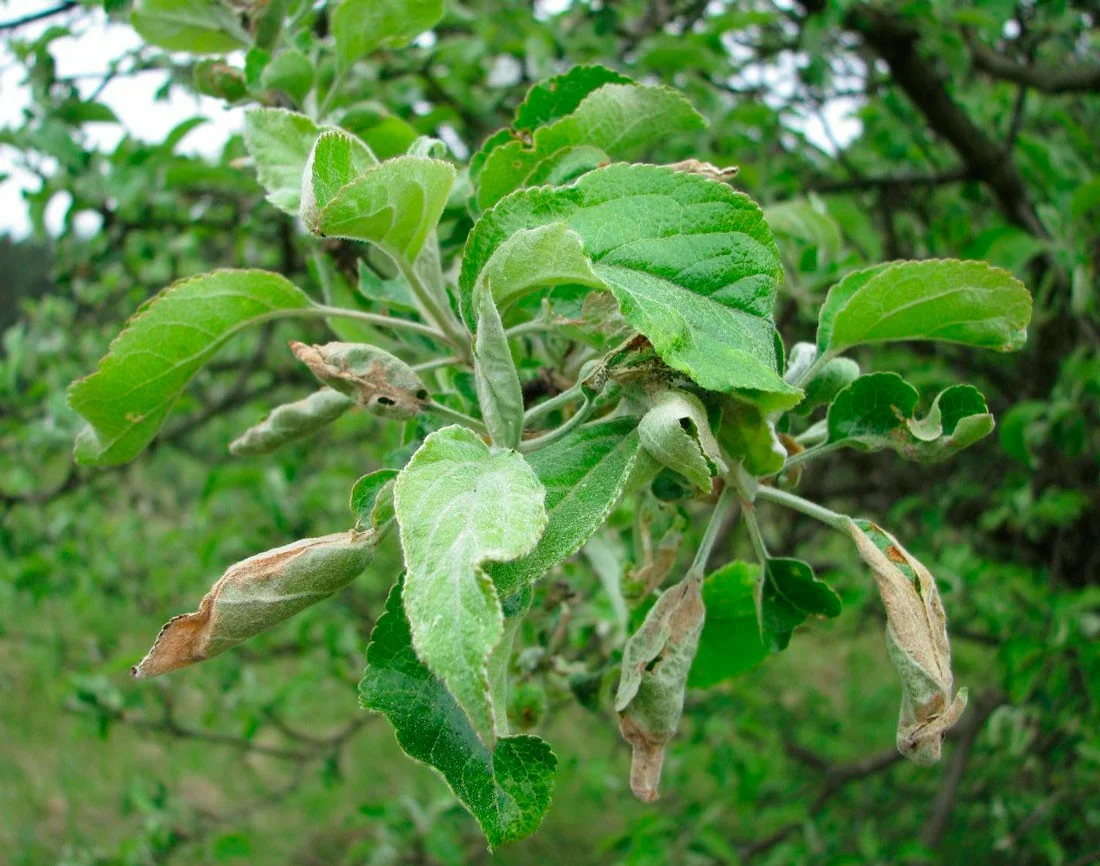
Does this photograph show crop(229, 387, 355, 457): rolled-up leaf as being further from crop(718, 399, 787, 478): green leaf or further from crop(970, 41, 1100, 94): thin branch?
crop(970, 41, 1100, 94): thin branch

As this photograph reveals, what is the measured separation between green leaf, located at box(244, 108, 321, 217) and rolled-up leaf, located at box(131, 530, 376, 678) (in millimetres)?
367

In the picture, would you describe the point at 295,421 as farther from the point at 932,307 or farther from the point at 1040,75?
the point at 1040,75

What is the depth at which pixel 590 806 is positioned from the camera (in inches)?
195

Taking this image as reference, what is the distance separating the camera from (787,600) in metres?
0.85

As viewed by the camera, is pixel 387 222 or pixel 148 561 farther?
pixel 148 561

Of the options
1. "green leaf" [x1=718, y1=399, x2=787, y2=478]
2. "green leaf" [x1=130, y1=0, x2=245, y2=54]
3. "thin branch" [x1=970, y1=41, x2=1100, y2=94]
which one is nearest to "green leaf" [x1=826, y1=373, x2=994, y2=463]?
"green leaf" [x1=718, y1=399, x2=787, y2=478]

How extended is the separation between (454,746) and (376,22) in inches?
32.6

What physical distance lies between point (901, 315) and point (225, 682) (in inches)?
113

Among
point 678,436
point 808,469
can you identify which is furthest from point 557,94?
point 808,469

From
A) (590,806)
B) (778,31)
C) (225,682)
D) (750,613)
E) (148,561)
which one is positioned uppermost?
(750,613)

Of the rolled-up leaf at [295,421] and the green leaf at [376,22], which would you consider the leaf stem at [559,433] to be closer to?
the rolled-up leaf at [295,421]

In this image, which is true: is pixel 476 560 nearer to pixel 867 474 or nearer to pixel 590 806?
pixel 867 474

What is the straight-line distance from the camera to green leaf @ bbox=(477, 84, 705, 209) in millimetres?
805

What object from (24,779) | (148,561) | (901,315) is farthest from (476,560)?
(24,779)
